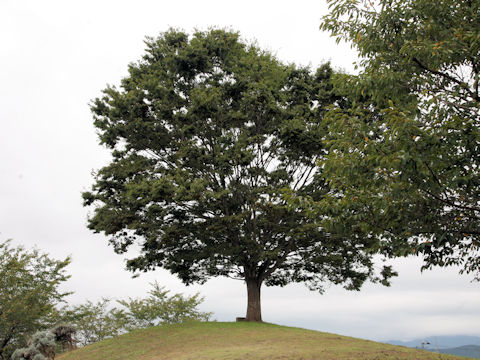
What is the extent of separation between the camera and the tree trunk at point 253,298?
23.3 metres

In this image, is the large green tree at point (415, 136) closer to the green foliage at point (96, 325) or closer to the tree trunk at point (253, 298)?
the tree trunk at point (253, 298)

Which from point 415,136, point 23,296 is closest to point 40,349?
point 23,296

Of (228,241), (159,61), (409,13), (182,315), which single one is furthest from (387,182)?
(182,315)

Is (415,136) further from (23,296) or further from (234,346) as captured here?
(23,296)

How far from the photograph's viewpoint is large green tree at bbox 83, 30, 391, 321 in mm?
20344

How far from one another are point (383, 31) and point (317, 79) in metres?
12.4

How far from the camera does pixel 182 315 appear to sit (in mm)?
40438

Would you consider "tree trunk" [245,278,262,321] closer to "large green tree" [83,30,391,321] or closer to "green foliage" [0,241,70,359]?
"large green tree" [83,30,391,321]

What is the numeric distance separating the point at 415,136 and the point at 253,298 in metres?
18.1

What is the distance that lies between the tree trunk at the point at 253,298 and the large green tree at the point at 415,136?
13.9m

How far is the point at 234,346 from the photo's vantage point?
1681 centimetres

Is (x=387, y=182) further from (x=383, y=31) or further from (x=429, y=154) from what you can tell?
(x=383, y=31)

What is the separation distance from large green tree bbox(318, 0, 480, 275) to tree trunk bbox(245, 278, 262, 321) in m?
13.9

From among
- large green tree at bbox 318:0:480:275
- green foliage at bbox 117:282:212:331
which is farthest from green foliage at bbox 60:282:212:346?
large green tree at bbox 318:0:480:275
